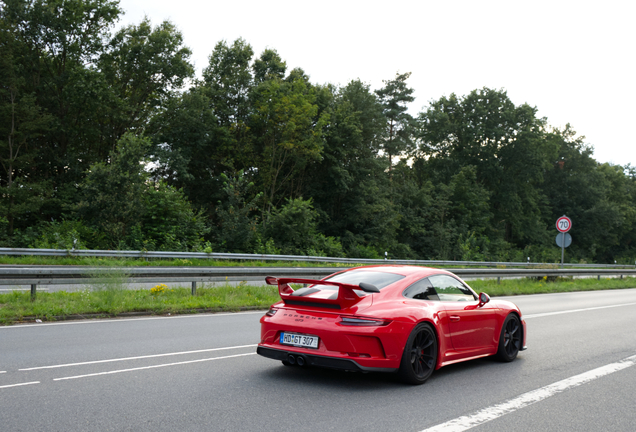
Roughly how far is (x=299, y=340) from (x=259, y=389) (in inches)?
25.8

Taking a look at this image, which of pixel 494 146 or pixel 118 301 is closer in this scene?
pixel 118 301

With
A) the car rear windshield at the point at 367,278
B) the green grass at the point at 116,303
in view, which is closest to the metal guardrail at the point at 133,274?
the green grass at the point at 116,303

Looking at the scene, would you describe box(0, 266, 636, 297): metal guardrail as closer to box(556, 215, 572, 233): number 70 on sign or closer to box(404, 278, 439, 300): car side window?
box(404, 278, 439, 300): car side window

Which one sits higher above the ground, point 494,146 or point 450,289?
point 494,146

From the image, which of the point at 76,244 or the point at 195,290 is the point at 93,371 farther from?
the point at 76,244

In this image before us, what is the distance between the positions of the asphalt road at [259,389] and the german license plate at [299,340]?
458 millimetres

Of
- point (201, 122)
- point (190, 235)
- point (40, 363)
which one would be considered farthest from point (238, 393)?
point (201, 122)

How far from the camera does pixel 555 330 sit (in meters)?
11.1

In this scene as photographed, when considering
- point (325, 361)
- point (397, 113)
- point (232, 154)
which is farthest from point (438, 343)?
point (397, 113)

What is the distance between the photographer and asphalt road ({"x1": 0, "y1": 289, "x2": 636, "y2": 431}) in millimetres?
4730

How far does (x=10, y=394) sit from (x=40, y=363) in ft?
4.93

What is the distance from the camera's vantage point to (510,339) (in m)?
7.92

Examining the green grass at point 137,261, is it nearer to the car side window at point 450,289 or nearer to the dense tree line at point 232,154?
the dense tree line at point 232,154

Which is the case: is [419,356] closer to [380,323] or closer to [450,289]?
[380,323]
